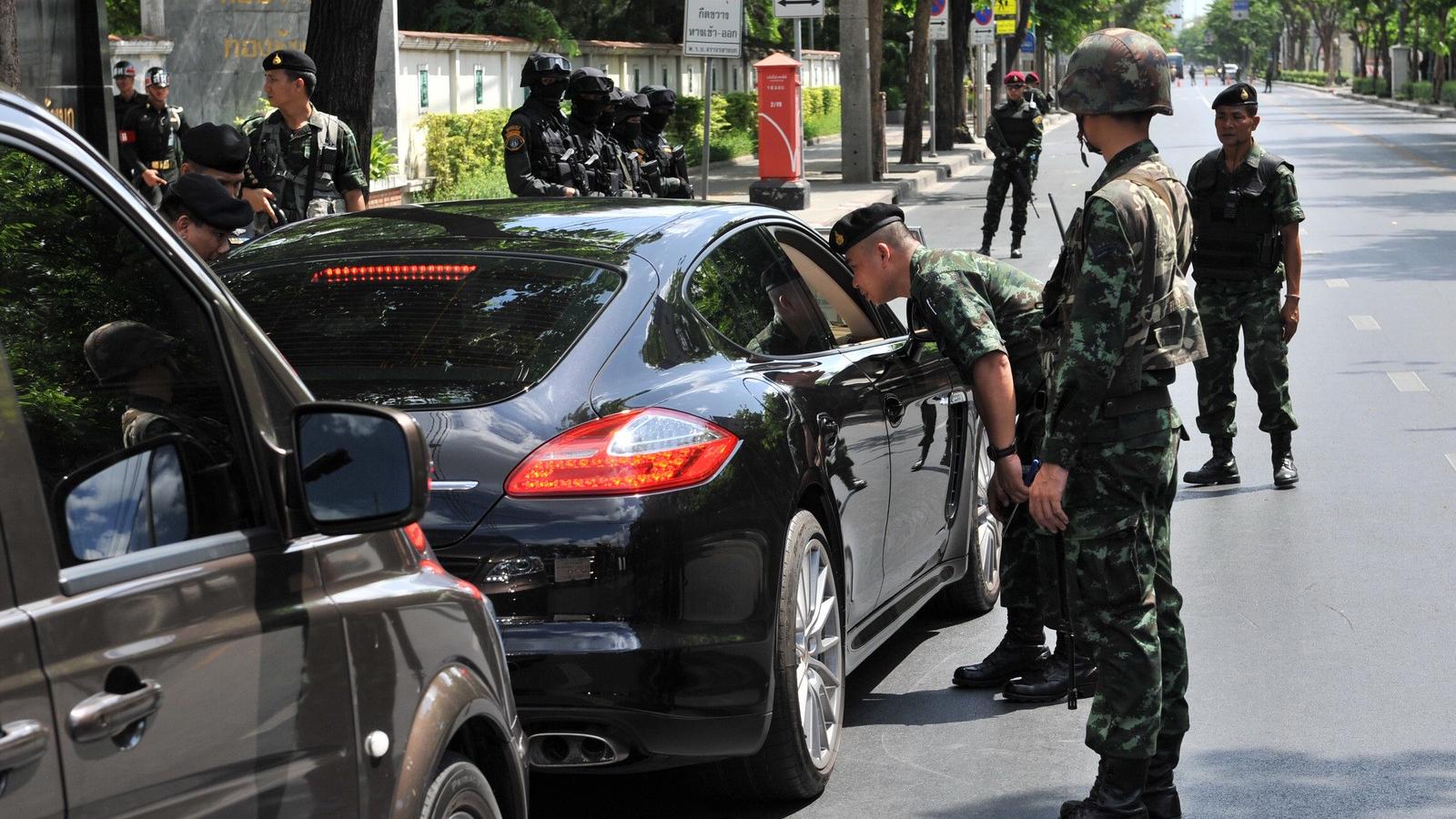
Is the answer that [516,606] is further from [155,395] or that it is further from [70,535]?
[70,535]

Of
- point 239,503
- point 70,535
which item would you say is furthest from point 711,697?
point 70,535

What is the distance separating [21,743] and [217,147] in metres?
4.86

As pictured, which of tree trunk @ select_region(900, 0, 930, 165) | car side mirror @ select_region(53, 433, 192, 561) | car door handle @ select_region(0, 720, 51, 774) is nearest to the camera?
car door handle @ select_region(0, 720, 51, 774)

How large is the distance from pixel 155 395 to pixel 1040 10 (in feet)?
225

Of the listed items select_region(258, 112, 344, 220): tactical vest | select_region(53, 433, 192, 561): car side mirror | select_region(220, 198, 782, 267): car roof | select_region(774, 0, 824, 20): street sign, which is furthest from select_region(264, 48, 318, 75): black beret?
select_region(774, 0, 824, 20): street sign

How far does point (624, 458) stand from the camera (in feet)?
14.0

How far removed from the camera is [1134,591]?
177 inches

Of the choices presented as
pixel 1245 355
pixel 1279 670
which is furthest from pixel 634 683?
pixel 1245 355

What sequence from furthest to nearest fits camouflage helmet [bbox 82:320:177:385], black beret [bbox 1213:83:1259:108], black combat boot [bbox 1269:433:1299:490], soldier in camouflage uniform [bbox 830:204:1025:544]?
black combat boot [bbox 1269:433:1299:490] → black beret [bbox 1213:83:1259:108] → soldier in camouflage uniform [bbox 830:204:1025:544] → camouflage helmet [bbox 82:320:177:385]

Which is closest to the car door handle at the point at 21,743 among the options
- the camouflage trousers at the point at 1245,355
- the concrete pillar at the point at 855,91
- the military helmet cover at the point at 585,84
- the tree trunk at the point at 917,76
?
the camouflage trousers at the point at 1245,355

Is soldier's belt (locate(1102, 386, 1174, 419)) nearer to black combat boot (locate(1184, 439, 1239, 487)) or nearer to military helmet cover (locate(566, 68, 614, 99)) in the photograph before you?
black combat boot (locate(1184, 439, 1239, 487))

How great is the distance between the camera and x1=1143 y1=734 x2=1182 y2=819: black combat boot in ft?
15.5

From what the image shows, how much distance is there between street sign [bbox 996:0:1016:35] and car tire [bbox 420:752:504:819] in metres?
51.0

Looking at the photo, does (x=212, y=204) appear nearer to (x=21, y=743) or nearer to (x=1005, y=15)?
(x=21, y=743)
